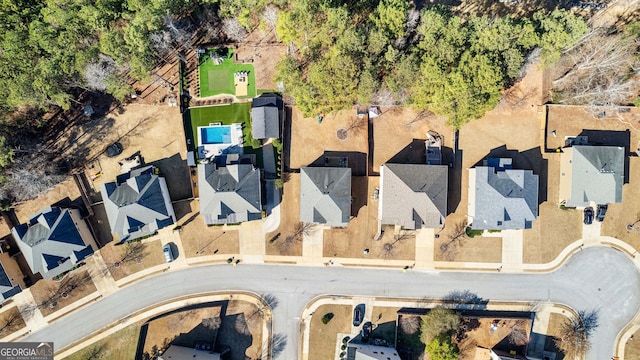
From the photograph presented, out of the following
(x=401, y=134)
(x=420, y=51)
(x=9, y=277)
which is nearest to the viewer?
(x=420, y=51)

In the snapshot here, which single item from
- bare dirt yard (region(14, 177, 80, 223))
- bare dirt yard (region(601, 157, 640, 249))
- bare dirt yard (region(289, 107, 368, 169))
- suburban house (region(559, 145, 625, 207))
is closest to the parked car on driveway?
bare dirt yard (region(14, 177, 80, 223))

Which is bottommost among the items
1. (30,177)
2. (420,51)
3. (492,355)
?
(492,355)

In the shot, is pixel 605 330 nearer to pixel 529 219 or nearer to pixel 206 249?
pixel 529 219

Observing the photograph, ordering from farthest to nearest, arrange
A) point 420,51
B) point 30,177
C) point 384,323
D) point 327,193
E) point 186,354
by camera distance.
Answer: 1. point 384,323
2. point 186,354
3. point 30,177
4. point 327,193
5. point 420,51

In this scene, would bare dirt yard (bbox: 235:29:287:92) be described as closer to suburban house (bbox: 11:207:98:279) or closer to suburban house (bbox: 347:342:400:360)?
suburban house (bbox: 11:207:98:279)

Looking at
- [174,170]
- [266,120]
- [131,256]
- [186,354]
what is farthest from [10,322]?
[266,120]

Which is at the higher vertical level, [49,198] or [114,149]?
[114,149]

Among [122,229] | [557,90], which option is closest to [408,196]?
[557,90]

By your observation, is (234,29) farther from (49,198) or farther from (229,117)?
(49,198)
